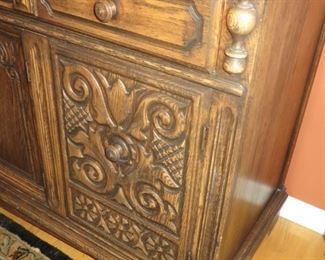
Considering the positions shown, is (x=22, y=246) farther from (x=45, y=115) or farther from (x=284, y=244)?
(x=284, y=244)

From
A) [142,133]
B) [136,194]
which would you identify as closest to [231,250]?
[136,194]

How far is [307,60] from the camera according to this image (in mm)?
999

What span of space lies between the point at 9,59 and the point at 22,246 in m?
0.60

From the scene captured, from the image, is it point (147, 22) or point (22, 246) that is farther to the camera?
point (22, 246)

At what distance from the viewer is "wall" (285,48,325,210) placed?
1.16 metres

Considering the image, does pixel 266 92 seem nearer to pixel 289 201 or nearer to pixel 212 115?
pixel 212 115

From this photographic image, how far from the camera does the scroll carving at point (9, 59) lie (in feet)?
3.18

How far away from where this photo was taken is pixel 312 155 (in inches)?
49.7

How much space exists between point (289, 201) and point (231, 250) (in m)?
0.44

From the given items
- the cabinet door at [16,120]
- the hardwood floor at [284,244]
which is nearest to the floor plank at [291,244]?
the hardwood floor at [284,244]

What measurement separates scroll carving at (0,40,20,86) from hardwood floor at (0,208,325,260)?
1.77ft

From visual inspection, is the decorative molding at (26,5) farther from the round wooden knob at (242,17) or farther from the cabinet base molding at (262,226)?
the cabinet base molding at (262,226)

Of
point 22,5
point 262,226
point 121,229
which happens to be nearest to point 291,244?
point 262,226

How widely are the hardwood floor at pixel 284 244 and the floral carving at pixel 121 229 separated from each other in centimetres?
20
